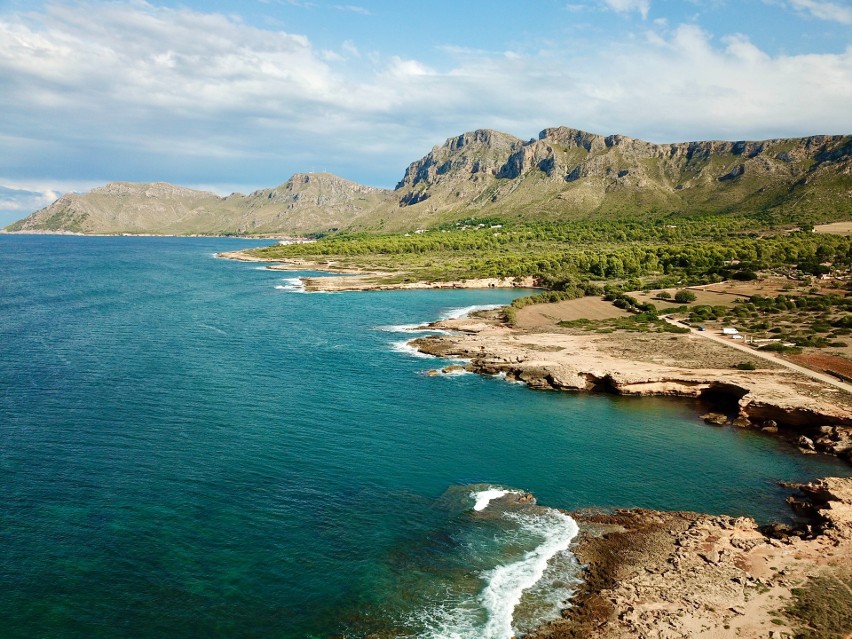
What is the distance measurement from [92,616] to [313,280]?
138923 millimetres

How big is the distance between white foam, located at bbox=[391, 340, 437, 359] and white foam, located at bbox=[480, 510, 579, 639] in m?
42.2

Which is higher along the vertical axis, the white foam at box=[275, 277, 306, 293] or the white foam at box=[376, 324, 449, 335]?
the white foam at box=[275, 277, 306, 293]

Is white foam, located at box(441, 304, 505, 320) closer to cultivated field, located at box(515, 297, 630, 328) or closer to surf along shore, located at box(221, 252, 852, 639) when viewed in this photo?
cultivated field, located at box(515, 297, 630, 328)

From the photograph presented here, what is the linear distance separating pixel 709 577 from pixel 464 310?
9194 centimetres

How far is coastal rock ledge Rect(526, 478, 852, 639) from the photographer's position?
26266 millimetres

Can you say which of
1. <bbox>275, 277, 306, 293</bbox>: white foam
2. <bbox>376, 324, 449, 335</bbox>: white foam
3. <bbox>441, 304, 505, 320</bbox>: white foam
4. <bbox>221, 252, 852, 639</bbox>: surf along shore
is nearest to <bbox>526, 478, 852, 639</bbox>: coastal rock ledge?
<bbox>221, 252, 852, 639</bbox>: surf along shore

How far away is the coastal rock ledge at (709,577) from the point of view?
26.3 m

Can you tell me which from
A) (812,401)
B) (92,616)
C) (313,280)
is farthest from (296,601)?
(313,280)

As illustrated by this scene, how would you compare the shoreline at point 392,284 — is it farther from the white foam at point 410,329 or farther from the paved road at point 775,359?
the paved road at point 775,359

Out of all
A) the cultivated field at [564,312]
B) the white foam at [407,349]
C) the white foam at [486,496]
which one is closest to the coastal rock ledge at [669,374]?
the white foam at [407,349]

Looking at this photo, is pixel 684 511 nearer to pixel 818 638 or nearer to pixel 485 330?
pixel 818 638

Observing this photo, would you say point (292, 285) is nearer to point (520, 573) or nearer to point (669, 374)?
point (669, 374)

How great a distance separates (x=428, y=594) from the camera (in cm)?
2947

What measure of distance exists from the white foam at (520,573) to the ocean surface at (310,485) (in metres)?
0.12
